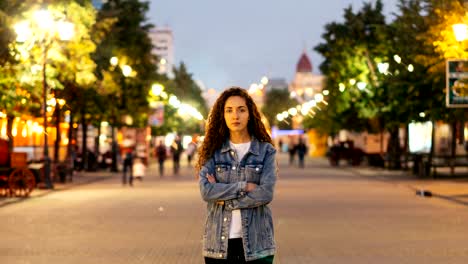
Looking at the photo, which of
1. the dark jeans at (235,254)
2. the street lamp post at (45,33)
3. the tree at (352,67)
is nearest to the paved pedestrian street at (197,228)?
the street lamp post at (45,33)

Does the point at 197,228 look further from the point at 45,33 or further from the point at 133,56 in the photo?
the point at 133,56

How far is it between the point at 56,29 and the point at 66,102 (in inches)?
425

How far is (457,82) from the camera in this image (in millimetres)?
33125

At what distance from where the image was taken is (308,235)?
19.0 m

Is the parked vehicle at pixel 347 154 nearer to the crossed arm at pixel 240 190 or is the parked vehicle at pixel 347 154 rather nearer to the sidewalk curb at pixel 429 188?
the sidewalk curb at pixel 429 188

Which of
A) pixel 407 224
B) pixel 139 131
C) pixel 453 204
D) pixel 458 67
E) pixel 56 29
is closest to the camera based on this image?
pixel 407 224

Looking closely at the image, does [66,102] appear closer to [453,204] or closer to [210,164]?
[453,204]

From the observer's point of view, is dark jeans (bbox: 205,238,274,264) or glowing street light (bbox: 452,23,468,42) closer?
dark jeans (bbox: 205,238,274,264)

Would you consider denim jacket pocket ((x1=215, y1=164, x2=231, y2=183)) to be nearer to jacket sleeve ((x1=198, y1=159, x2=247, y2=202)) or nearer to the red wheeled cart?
jacket sleeve ((x1=198, y1=159, x2=247, y2=202))

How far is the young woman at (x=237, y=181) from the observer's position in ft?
23.7

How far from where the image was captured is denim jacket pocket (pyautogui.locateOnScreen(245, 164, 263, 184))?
7.34 meters

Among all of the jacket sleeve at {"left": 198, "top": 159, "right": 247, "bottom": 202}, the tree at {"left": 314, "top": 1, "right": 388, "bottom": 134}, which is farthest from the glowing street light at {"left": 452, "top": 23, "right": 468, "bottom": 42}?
the tree at {"left": 314, "top": 1, "right": 388, "bottom": 134}

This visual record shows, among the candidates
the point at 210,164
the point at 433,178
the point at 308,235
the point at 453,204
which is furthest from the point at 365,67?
the point at 210,164

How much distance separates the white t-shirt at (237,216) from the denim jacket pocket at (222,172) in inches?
4.1
